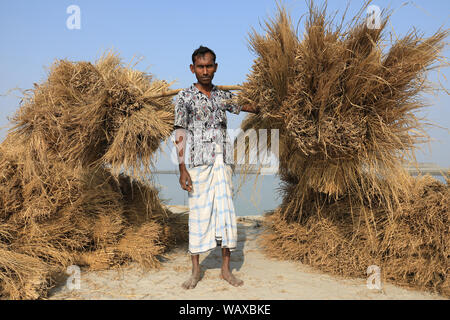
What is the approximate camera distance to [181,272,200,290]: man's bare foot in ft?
8.76

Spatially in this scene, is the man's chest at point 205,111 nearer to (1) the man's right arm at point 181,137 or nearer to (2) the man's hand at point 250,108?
(1) the man's right arm at point 181,137

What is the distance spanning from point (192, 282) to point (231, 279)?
1.05ft

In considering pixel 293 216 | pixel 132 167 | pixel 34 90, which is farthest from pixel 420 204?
pixel 34 90

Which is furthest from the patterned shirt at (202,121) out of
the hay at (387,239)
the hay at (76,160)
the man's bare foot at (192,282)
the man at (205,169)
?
the hay at (387,239)

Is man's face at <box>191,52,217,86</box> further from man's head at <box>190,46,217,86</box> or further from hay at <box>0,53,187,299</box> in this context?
hay at <box>0,53,187,299</box>

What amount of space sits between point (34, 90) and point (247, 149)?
79.8 inches

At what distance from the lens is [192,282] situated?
270 centimetres

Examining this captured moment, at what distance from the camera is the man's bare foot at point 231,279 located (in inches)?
107

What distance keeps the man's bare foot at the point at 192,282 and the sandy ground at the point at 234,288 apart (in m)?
0.04

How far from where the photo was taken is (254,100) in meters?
2.78

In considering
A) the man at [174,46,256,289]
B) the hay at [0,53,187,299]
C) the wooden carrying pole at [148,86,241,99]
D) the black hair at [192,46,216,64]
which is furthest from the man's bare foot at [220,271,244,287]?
the black hair at [192,46,216,64]

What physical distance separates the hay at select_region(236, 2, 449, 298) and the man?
34 cm

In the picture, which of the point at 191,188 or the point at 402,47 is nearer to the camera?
the point at 402,47

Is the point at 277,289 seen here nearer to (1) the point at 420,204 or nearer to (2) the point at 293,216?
(2) the point at 293,216
